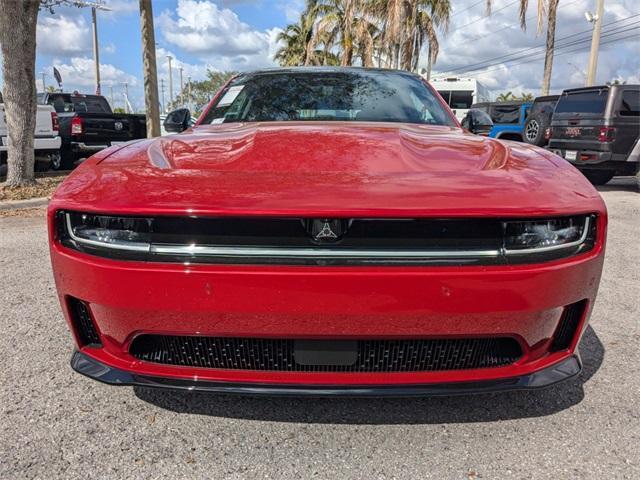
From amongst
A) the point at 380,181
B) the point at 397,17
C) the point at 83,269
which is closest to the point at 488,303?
the point at 380,181

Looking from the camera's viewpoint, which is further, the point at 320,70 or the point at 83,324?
the point at 320,70

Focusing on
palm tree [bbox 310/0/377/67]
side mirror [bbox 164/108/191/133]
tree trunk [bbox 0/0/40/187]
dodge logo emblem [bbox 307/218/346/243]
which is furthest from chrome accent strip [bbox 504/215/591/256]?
palm tree [bbox 310/0/377/67]

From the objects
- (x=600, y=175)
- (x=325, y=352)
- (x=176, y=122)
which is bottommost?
(x=600, y=175)

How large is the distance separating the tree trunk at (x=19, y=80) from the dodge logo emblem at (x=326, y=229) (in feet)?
26.0

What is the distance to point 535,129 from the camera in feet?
39.5

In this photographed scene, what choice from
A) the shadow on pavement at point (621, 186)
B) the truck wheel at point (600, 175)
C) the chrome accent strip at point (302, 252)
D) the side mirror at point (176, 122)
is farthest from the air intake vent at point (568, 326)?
the truck wheel at point (600, 175)

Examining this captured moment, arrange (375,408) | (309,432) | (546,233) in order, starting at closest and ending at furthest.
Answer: (546,233) < (309,432) < (375,408)

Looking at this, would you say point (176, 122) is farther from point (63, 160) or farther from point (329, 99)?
point (63, 160)

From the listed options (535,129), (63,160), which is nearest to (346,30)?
(535,129)

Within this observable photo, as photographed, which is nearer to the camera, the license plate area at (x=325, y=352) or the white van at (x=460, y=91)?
the license plate area at (x=325, y=352)

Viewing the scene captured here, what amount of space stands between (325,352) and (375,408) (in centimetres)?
54

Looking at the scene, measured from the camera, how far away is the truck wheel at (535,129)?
38.5 ft

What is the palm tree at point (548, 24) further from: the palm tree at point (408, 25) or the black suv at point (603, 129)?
the black suv at point (603, 129)

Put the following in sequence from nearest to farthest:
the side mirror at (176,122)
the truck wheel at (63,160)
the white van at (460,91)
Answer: the side mirror at (176,122), the truck wheel at (63,160), the white van at (460,91)
